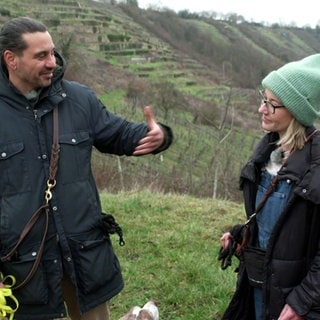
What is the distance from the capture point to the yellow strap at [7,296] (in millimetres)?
2516

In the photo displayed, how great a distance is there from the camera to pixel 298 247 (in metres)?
2.28

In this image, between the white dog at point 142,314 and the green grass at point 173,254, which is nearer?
the white dog at point 142,314

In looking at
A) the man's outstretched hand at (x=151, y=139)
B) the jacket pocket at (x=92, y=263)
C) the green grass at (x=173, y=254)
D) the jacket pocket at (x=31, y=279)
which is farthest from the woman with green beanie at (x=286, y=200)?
the green grass at (x=173, y=254)

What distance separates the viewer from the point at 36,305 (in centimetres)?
263

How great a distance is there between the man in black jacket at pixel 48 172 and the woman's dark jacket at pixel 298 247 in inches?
31.9

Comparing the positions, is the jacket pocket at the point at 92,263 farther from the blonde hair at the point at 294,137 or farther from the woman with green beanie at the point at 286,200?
the blonde hair at the point at 294,137

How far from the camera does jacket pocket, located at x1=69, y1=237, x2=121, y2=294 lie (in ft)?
8.70

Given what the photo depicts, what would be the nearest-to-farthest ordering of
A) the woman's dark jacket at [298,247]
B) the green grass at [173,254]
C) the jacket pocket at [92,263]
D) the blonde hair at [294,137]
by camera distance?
the woman's dark jacket at [298,247], the blonde hair at [294,137], the jacket pocket at [92,263], the green grass at [173,254]

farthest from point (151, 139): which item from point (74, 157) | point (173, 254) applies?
point (173, 254)

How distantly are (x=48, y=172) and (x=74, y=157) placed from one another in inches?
6.6

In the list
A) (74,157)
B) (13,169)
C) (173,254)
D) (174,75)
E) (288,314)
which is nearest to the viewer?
(288,314)

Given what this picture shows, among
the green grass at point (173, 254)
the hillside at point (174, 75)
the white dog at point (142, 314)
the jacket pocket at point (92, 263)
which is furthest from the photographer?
the hillside at point (174, 75)

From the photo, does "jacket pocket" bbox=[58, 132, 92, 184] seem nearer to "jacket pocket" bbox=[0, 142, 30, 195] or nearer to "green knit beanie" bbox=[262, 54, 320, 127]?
"jacket pocket" bbox=[0, 142, 30, 195]

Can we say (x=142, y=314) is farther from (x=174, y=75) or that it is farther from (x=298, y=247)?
(x=174, y=75)
